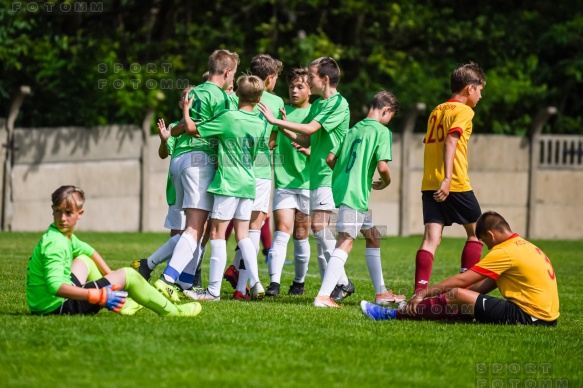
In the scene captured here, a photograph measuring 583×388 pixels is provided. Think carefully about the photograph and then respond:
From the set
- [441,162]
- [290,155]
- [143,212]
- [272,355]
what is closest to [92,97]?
[143,212]

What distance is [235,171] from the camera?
9.02 meters

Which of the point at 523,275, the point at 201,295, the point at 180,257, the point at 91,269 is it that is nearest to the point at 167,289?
the point at 180,257

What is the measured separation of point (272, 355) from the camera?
634 centimetres

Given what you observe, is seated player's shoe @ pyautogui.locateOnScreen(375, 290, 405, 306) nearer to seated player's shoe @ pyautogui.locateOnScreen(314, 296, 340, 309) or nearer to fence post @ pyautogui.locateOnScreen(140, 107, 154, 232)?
seated player's shoe @ pyautogui.locateOnScreen(314, 296, 340, 309)

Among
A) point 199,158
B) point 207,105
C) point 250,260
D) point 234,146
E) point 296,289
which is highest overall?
Answer: point 207,105

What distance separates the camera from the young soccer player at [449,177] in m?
8.79

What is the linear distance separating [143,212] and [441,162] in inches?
472

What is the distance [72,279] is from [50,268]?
0.39 meters

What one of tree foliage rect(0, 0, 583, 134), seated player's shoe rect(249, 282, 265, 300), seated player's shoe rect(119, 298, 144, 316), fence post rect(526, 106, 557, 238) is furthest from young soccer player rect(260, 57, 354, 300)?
fence post rect(526, 106, 557, 238)

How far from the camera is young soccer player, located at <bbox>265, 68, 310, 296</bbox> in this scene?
1002 centimetres

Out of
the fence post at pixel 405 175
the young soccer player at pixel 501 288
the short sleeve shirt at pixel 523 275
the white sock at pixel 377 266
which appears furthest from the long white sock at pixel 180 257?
the fence post at pixel 405 175

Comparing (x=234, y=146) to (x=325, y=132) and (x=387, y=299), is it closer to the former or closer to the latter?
(x=325, y=132)

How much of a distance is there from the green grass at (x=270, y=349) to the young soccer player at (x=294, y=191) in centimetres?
131

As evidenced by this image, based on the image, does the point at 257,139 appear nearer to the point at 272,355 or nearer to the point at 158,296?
the point at 158,296
